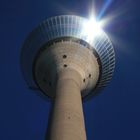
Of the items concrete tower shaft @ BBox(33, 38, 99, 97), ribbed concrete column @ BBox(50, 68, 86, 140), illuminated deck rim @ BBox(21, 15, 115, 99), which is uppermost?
illuminated deck rim @ BBox(21, 15, 115, 99)

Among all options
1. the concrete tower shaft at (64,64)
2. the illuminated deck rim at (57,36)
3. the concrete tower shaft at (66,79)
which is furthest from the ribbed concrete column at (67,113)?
the illuminated deck rim at (57,36)

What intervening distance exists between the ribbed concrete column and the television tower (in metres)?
0.09

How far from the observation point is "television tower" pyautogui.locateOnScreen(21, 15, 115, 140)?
95.7ft

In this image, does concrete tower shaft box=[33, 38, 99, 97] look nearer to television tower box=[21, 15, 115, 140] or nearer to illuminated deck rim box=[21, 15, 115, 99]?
television tower box=[21, 15, 115, 140]

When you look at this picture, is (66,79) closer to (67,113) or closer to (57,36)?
(67,113)

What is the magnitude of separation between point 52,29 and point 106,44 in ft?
23.1

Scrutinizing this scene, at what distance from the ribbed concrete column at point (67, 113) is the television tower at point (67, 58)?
9cm

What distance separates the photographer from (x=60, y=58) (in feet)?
102

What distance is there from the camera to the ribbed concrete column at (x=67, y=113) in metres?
20.1

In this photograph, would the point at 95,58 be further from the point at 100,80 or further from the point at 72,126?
the point at 72,126

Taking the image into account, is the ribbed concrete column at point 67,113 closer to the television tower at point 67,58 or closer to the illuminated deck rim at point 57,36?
the television tower at point 67,58

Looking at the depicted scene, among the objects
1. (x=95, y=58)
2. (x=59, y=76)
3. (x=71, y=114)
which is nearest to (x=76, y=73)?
(x=59, y=76)

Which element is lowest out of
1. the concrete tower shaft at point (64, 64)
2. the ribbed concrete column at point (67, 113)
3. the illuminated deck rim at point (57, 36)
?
the ribbed concrete column at point (67, 113)

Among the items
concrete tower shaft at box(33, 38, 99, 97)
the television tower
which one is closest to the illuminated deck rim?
the television tower
